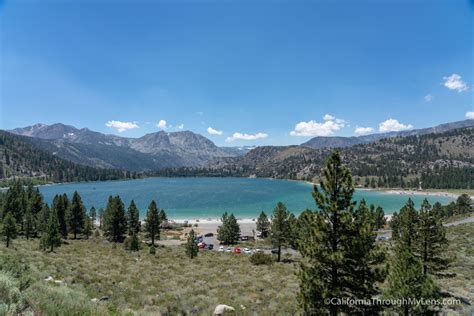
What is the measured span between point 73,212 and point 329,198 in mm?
62515

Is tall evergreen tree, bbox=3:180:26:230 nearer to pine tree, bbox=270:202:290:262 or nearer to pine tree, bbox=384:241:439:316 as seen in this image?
pine tree, bbox=270:202:290:262

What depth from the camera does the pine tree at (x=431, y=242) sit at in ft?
79.3

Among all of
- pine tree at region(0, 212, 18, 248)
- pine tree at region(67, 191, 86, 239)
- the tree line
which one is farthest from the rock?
pine tree at region(67, 191, 86, 239)

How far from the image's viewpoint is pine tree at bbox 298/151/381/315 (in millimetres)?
12664

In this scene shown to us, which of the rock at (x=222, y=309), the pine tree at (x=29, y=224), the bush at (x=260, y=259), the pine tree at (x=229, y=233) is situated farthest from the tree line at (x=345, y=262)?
the pine tree at (x=229, y=233)

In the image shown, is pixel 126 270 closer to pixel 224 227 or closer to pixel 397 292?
pixel 397 292

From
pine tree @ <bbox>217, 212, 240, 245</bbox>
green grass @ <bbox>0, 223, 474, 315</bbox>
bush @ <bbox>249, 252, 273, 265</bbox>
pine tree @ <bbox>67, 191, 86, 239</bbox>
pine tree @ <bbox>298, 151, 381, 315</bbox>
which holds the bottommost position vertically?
pine tree @ <bbox>217, 212, 240, 245</bbox>

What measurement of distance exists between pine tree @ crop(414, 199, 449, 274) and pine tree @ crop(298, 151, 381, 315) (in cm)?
1515

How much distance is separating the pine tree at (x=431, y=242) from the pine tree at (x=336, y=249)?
15145mm

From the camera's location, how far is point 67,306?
8047mm

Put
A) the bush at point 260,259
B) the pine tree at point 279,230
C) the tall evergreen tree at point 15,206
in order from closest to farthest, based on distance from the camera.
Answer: the bush at point 260,259 → the pine tree at point 279,230 → the tall evergreen tree at point 15,206

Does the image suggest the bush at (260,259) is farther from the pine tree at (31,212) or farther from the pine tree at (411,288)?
the pine tree at (31,212)

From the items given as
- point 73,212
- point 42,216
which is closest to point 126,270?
point 42,216

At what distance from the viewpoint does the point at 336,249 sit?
43.1 ft
